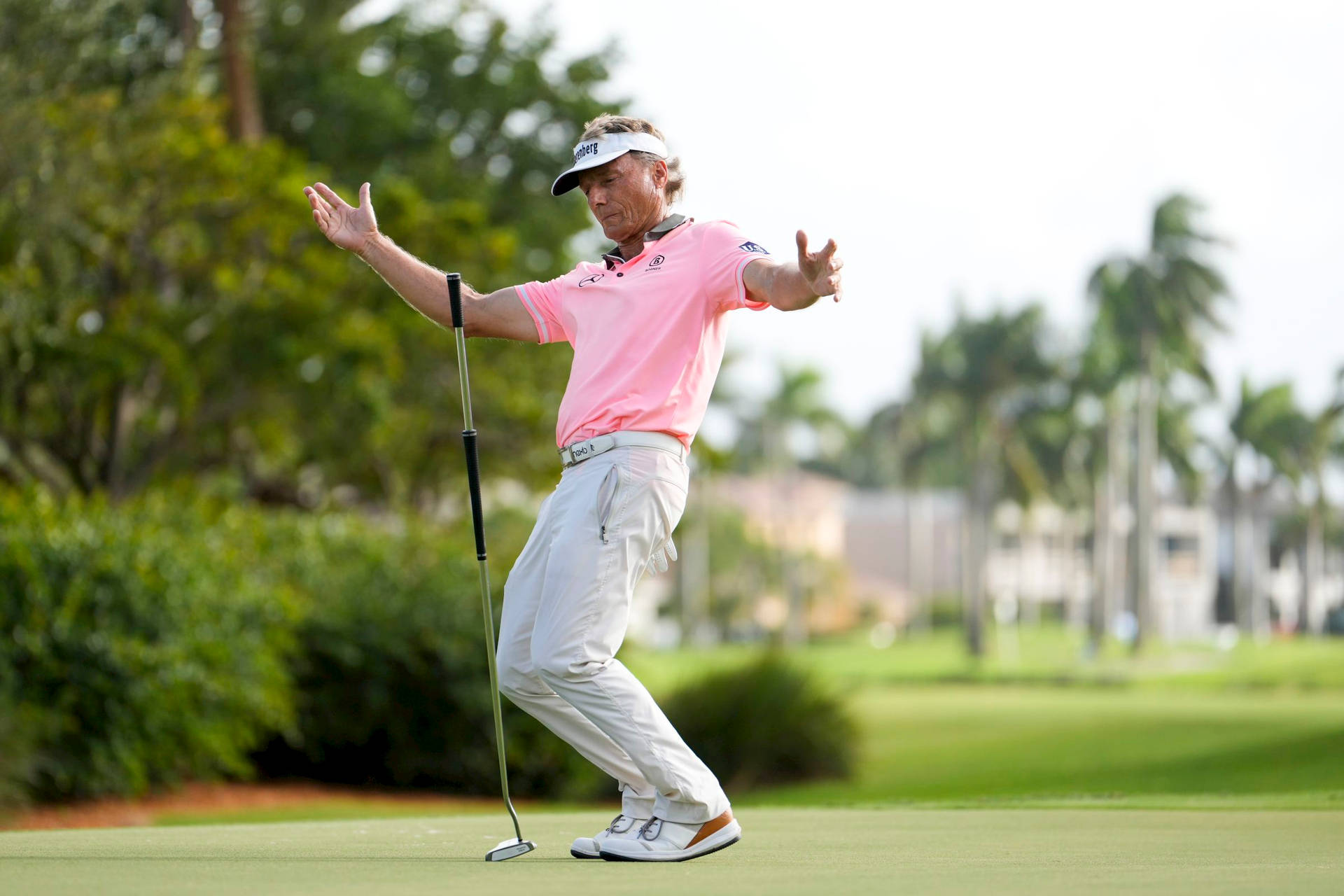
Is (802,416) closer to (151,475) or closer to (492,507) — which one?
(492,507)

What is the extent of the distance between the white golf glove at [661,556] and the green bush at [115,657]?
871 cm

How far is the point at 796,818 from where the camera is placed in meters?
7.94

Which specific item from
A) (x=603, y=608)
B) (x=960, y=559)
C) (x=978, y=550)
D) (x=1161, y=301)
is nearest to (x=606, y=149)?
(x=603, y=608)

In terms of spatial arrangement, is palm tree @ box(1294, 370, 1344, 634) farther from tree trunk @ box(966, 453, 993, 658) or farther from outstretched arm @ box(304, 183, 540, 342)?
outstretched arm @ box(304, 183, 540, 342)

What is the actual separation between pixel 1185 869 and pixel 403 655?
517 inches

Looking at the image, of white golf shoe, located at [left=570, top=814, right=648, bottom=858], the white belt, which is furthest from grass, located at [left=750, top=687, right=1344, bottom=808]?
the white belt

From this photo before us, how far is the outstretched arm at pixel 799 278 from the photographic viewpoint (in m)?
4.99

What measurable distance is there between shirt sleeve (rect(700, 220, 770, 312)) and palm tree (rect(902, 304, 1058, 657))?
67044 mm

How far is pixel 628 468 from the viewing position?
5.28m

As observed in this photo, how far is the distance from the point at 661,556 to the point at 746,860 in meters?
0.96

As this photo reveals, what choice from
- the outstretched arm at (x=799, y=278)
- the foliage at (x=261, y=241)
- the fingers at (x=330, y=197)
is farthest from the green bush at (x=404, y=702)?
the outstretched arm at (x=799, y=278)

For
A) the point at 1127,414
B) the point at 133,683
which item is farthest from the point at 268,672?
the point at 1127,414

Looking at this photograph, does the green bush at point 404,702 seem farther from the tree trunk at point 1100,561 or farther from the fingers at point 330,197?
the tree trunk at point 1100,561

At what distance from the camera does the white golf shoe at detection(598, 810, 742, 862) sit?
5.21 m
